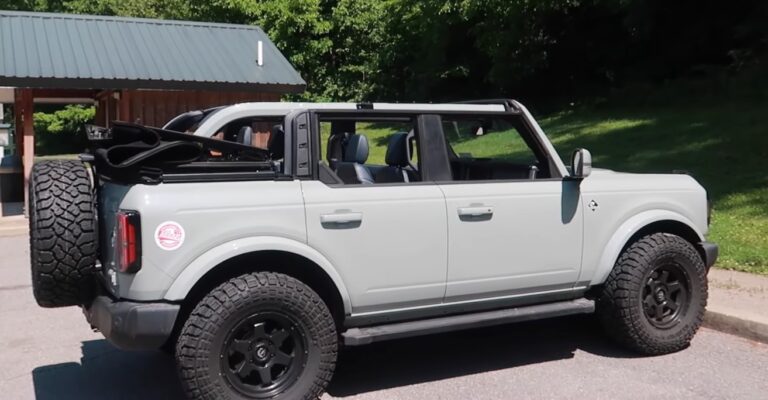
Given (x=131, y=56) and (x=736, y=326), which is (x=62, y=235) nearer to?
(x=736, y=326)

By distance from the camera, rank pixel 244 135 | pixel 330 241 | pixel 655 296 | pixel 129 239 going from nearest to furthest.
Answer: pixel 129 239
pixel 330 241
pixel 655 296
pixel 244 135

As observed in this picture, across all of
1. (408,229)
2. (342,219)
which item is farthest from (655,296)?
(342,219)

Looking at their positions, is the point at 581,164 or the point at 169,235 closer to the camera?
the point at 169,235

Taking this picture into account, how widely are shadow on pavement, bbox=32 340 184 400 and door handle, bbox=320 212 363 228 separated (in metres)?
1.50

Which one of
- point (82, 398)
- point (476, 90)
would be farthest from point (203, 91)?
point (476, 90)

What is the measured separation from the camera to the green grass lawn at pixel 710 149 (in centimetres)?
878

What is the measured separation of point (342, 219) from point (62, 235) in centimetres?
155

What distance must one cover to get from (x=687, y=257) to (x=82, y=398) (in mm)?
4331

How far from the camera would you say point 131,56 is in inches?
585

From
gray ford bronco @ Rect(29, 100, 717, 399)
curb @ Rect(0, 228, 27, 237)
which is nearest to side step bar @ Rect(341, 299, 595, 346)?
gray ford bronco @ Rect(29, 100, 717, 399)

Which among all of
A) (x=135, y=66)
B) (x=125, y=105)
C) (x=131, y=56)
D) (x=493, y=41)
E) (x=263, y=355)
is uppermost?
(x=493, y=41)

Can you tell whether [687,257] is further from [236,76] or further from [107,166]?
[236,76]

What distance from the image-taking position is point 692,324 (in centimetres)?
566

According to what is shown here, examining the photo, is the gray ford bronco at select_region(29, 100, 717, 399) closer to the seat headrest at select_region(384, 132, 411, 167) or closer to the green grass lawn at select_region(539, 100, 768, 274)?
the seat headrest at select_region(384, 132, 411, 167)
